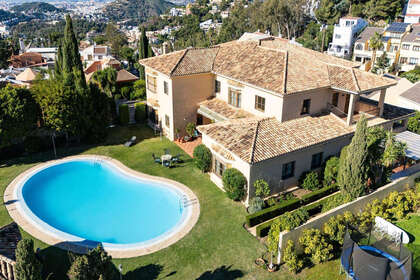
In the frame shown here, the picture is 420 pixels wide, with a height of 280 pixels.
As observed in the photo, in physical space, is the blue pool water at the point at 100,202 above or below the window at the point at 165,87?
below

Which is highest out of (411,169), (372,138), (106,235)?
(372,138)

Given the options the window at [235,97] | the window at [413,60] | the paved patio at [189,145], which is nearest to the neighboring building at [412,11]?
the window at [413,60]

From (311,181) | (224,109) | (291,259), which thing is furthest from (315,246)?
(224,109)

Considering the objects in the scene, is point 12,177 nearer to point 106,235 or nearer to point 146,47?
point 106,235

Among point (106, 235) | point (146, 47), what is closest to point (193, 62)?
point (106, 235)

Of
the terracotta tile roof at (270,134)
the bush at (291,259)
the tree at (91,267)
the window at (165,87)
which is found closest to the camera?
the tree at (91,267)

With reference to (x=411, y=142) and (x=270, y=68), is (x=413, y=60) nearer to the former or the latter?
(x=411, y=142)

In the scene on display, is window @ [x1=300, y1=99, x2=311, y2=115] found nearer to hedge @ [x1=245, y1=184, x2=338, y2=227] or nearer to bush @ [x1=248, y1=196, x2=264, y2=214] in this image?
hedge @ [x1=245, y1=184, x2=338, y2=227]

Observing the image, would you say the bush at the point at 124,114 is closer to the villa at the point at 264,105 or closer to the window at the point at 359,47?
the villa at the point at 264,105

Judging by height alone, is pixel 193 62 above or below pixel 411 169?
above
